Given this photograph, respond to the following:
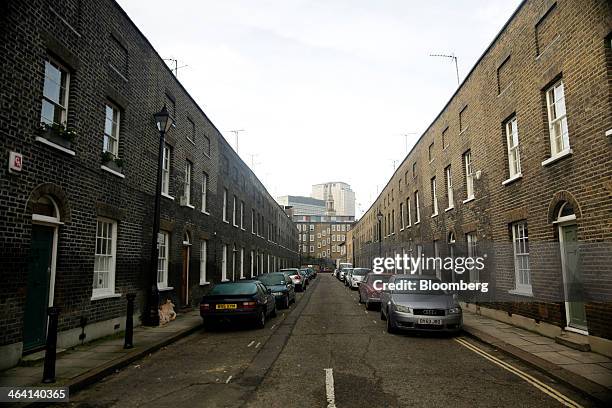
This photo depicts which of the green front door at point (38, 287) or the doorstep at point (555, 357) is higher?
the green front door at point (38, 287)

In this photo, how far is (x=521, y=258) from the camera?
12.4 meters

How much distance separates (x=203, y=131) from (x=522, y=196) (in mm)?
14074

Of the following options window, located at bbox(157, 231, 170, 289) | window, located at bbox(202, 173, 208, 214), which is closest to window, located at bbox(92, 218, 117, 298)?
window, located at bbox(157, 231, 170, 289)

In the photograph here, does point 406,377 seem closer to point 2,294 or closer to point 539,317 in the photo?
point 539,317

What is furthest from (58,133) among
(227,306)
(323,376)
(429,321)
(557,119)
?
(557,119)

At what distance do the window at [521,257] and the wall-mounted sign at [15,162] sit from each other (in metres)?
12.5

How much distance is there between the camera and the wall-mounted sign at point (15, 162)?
7473mm

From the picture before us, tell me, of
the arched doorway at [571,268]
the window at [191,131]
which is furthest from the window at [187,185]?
the arched doorway at [571,268]

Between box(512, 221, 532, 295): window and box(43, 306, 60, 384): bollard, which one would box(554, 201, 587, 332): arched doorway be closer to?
box(512, 221, 532, 295): window

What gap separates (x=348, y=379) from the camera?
6.76 m

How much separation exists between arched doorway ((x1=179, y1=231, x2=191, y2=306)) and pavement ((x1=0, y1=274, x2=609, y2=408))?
552cm

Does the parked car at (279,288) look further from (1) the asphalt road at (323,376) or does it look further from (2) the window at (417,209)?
(2) the window at (417,209)

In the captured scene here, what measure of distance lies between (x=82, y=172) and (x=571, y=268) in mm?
11619

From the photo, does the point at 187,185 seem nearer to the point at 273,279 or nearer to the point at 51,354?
the point at 273,279
